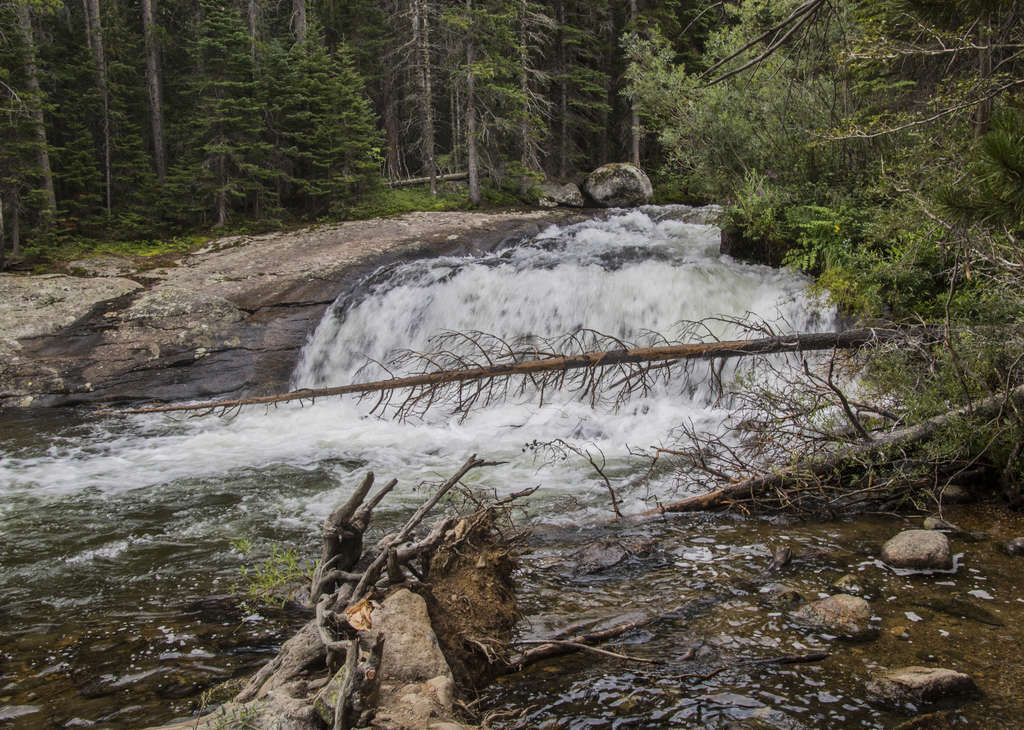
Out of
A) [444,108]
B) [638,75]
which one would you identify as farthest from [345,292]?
[444,108]

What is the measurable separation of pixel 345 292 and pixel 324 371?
2.00 meters

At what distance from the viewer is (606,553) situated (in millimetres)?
4816

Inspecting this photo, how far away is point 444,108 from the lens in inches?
1163

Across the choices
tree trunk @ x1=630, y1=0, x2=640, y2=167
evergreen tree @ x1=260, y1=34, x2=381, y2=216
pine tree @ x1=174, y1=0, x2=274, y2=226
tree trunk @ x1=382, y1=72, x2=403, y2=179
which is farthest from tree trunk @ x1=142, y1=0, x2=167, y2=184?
tree trunk @ x1=630, y1=0, x2=640, y2=167

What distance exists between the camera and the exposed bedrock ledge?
10.7 metres

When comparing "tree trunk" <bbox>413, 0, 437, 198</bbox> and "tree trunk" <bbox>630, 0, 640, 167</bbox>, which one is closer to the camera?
"tree trunk" <bbox>413, 0, 437, 198</bbox>

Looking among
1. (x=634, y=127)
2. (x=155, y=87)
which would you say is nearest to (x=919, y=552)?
(x=634, y=127)

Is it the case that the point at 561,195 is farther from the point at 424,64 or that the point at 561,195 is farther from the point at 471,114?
the point at 424,64

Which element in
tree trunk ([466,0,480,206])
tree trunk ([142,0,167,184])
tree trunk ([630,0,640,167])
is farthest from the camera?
tree trunk ([630,0,640,167])

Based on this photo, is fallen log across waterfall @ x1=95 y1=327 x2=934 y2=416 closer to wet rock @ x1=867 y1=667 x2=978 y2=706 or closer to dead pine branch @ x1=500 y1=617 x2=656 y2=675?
dead pine branch @ x1=500 y1=617 x2=656 y2=675

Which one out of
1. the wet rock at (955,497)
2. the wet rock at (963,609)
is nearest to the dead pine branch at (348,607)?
the wet rock at (963,609)

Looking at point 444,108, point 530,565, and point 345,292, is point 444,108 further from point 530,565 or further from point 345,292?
point 530,565

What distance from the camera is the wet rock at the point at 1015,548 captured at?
14.6 feet

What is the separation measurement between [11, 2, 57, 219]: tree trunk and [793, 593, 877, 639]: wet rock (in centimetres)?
1726
